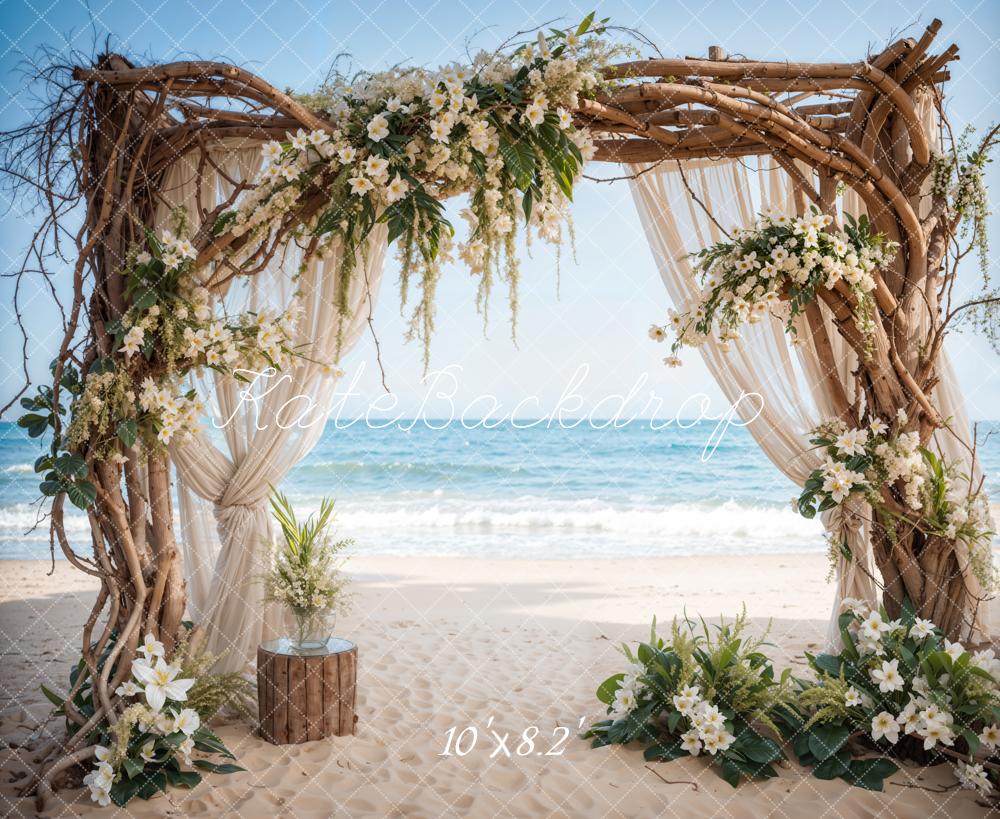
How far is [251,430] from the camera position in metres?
3.09

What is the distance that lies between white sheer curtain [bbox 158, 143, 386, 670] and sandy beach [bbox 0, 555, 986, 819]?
45cm

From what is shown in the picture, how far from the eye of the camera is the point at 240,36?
3.17 m

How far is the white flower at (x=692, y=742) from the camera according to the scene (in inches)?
98.2

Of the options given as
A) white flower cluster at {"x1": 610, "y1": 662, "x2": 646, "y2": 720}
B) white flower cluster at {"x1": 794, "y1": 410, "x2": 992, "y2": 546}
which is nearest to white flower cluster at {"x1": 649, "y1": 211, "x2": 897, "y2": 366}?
white flower cluster at {"x1": 794, "y1": 410, "x2": 992, "y2": 546}

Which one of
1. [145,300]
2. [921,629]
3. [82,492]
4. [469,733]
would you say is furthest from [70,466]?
[921,629]

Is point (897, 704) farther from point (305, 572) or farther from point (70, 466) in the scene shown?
point (70, 466)

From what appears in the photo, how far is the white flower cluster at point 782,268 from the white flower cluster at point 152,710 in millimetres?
1951

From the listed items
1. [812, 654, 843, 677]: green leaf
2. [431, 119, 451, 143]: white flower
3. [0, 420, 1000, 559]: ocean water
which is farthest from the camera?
[0, 420, 1000, 559]: ocean water

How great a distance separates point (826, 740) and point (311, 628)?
5.64 ft

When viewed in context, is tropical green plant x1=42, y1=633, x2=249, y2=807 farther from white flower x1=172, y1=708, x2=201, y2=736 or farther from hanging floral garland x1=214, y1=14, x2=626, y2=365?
hanging floral garland x1=214, y1=14, x2=626, y2=365

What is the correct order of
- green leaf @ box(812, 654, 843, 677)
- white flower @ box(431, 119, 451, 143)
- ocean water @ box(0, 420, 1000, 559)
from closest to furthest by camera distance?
white flower @ box(431, 119, 451, 143) → green leaf @ box(812, 654, 843, 677) → ocean water @ box(0, 420, 1000, 559)

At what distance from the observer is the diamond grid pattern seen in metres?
2.29

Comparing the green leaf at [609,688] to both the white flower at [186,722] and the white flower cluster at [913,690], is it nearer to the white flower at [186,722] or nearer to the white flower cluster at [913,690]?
the white flower cluster at [913,690]

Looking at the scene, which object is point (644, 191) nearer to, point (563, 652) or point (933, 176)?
point (933, 176)
